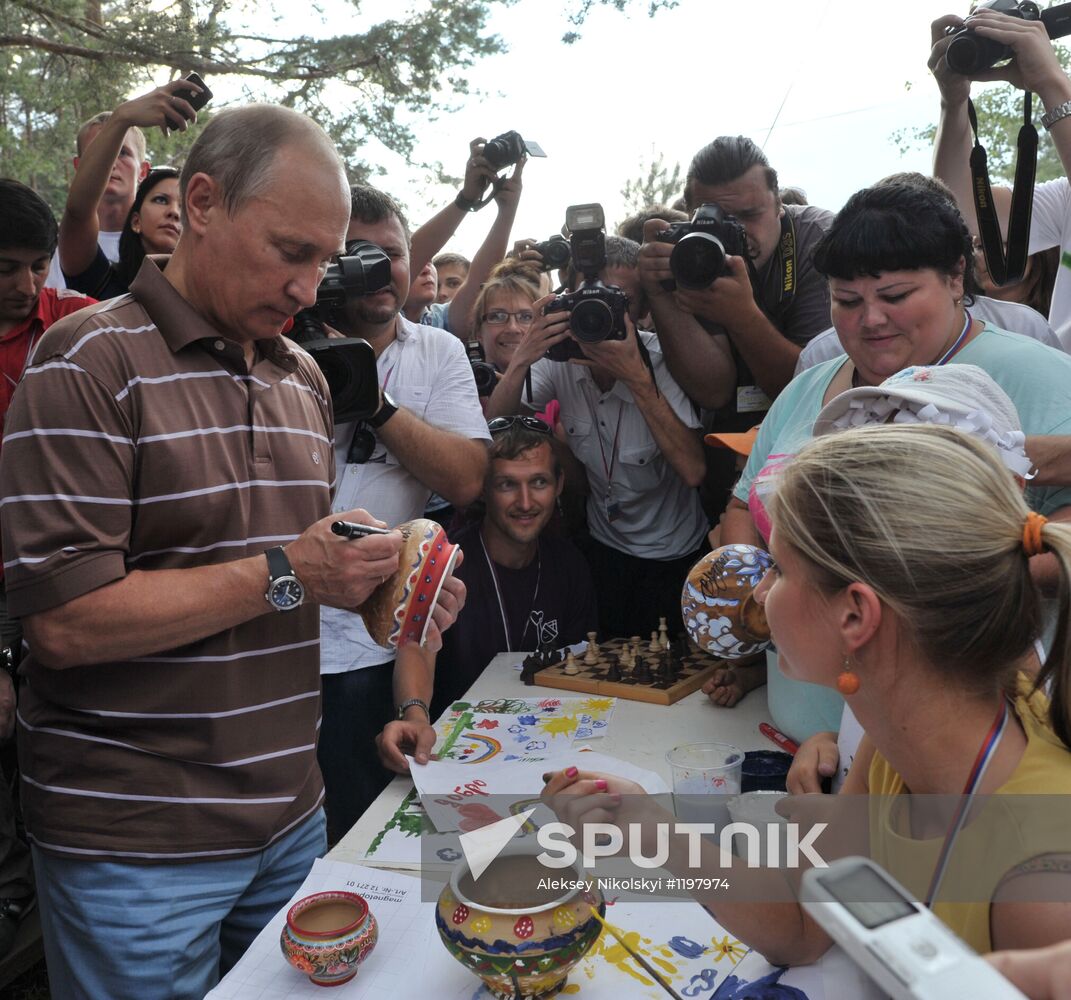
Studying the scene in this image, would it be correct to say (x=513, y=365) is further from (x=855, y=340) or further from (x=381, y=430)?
(x=855, y=340)

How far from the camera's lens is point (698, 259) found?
251cm

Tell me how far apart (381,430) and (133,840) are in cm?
119

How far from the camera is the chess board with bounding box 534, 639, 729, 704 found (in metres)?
2.18

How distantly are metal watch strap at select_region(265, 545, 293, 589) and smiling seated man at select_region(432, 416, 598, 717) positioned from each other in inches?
52.7

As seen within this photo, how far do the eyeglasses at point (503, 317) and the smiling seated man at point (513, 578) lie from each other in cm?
67

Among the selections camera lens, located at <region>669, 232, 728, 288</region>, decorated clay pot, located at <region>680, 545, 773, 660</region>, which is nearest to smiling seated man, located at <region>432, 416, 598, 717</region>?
camera lens, located at <region>669, 232, 728, 288</region>

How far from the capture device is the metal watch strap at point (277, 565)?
137cm

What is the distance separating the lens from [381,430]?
233cm

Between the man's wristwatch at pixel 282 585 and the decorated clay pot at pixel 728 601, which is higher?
the man's wristwatch at pixel 282 585

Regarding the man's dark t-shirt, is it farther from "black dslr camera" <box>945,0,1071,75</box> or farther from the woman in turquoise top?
"black dslr camera" <box>945,0,1071,75</box>

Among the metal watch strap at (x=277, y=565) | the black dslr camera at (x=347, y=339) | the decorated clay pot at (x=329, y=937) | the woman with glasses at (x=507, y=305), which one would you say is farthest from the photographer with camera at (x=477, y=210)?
the decorated clay pot at (x=329, y=937)

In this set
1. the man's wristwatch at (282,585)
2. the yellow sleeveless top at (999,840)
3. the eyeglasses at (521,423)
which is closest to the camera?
the yellow sleeveless top at (999,840)

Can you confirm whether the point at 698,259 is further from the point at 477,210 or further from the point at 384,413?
the point at 477,210

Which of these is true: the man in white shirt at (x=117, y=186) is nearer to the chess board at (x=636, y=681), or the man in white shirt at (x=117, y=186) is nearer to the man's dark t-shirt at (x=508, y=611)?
the man's dark t-shirt at (x=508, y=611)
